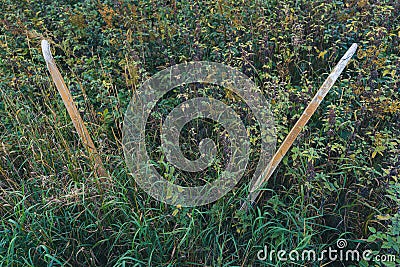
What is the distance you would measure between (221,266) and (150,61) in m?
1.84

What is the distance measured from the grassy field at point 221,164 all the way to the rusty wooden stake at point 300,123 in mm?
73

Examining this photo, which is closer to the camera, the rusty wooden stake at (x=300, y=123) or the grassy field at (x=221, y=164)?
the rusty wooden stake at (x=300, y=123)

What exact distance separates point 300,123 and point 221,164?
23.6 inches

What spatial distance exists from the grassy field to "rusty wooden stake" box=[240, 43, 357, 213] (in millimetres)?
73

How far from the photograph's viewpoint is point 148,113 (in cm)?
286

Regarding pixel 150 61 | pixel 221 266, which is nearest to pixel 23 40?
pixel 150 61

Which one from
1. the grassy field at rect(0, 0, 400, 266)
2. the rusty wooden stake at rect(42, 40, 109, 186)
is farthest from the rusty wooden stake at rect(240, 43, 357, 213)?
the rusty wooden stake at rect(42, 40, 109, 186)

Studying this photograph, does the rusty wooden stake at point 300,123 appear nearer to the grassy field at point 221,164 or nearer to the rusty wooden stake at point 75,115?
the grassy field at point 221,164

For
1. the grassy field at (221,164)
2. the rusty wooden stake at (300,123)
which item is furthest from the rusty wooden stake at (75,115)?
the rusty wooden stake at (300,123)

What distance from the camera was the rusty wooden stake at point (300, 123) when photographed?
2.27 m

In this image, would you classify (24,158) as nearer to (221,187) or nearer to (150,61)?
(150,61)

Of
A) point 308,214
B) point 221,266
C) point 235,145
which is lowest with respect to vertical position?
point 221,266

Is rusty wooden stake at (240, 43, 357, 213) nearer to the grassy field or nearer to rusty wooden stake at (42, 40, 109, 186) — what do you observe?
the grassy field

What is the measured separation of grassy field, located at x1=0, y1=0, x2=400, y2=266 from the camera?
2.39 meters
